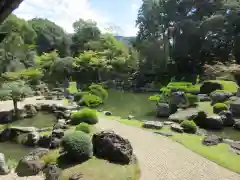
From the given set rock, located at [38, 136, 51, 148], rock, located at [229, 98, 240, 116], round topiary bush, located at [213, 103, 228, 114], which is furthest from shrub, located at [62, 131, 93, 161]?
rock, located at [229, 98, 240, 116]

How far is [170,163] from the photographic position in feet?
29.2

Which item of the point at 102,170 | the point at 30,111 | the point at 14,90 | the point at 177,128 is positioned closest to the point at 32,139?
the point at 14,90

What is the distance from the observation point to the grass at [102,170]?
7.91 metres

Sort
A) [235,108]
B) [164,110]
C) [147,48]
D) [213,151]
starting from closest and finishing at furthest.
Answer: [213,151] → [235,108] → [164,110] → [147,48]

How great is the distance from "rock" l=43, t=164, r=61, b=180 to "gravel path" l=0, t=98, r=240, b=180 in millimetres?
1101

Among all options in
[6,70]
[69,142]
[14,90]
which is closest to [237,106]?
[69,142]

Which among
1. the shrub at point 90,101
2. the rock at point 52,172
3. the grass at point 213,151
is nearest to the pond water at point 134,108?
the shrub at point 90,101

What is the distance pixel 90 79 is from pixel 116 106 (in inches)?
474

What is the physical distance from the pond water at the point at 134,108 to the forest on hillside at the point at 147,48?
611 cm

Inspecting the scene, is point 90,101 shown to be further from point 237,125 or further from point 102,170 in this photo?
point 102,170

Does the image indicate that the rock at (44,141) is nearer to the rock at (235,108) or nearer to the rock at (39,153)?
the rock at (39,153)

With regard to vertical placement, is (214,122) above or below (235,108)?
below

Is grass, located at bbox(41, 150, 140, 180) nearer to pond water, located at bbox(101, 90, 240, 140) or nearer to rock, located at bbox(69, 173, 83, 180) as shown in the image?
rock, located at bbox(69, 173, 83, 180)

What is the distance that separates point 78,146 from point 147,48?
2784cm
